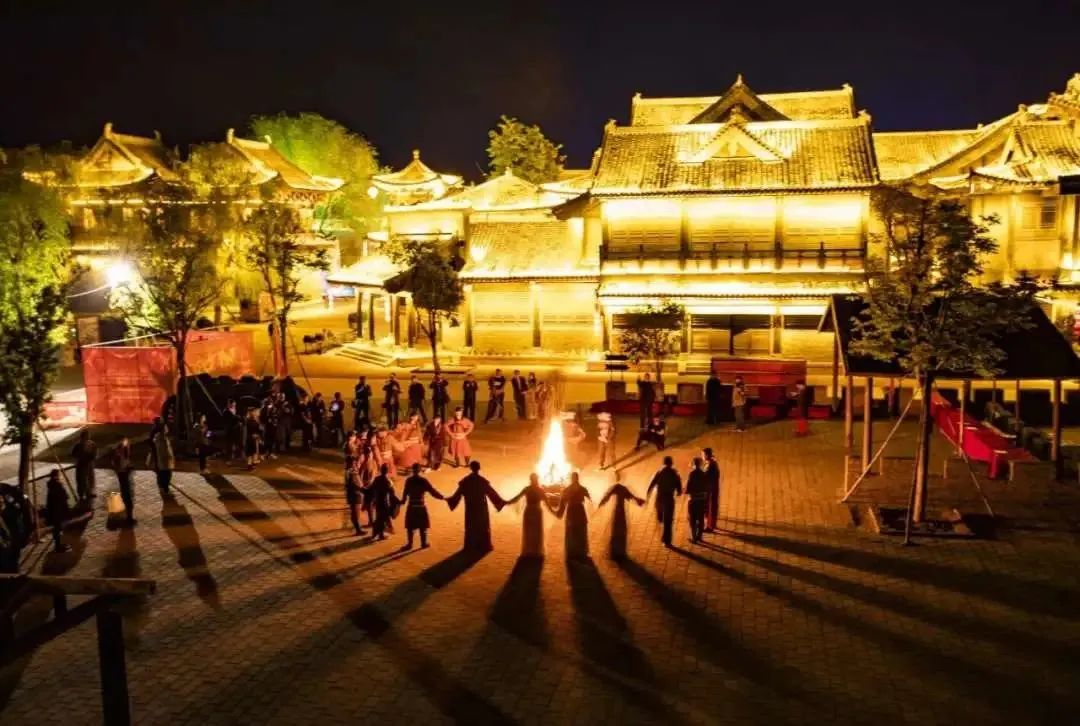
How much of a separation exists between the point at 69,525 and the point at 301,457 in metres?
5.72

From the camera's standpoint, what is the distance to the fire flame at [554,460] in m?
16.9

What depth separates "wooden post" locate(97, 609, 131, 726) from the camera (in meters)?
6.46

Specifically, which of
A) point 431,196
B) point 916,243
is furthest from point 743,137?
point 431,196

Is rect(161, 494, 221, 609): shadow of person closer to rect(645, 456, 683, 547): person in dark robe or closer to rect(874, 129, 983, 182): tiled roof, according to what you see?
rect(645, 456, 683, 547): person in dark robe

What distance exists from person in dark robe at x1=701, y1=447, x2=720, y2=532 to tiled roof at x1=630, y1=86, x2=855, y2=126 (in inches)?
1192

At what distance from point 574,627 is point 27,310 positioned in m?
10.9

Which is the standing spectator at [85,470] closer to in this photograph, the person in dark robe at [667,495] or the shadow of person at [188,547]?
the shadow of person at [188,547]

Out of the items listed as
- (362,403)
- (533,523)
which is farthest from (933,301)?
(362,403)

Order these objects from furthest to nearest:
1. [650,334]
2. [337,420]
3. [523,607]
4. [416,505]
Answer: [650,334]
[337,420]
[416,505]
[523,607]

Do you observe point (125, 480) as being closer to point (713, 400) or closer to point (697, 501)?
point (697, 501)

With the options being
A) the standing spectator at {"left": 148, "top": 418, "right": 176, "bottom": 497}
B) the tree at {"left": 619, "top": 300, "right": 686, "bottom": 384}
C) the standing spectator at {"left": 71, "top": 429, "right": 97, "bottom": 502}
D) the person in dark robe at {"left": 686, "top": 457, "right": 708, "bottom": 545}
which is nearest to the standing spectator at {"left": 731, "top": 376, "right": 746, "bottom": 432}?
the tree at {"left": 619, "top": 300, "right": 686, "bottom": 384}

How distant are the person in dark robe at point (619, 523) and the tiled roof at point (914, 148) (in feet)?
100

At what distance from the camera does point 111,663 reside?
257 inches

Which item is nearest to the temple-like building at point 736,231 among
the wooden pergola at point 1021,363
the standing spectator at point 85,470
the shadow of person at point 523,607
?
the wooden pergola at point 1021,363
